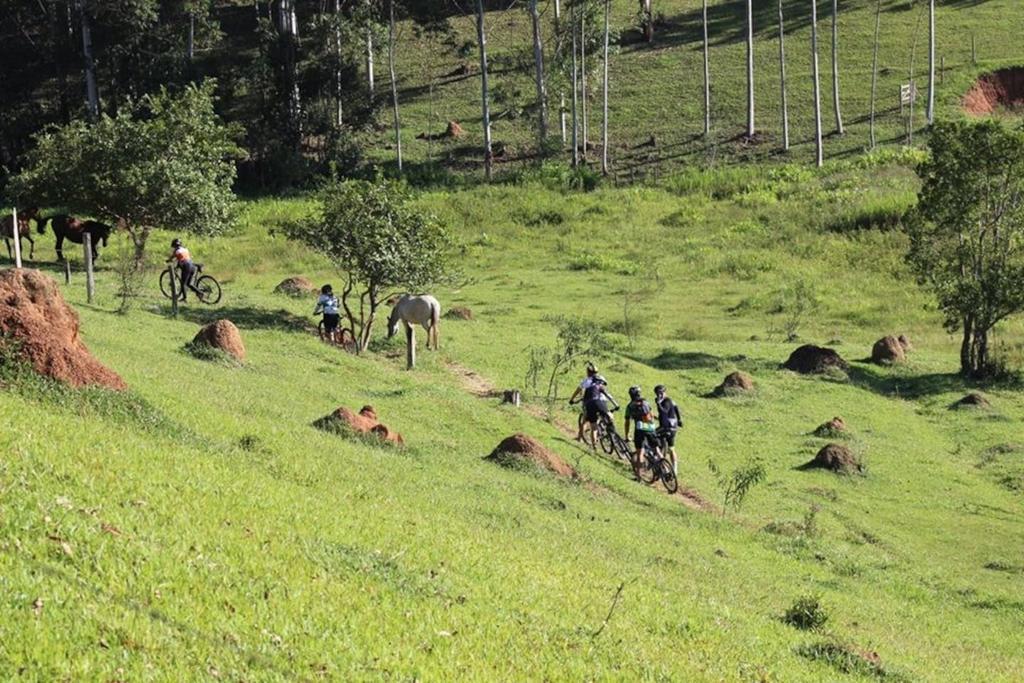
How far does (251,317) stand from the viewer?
35.6 meters

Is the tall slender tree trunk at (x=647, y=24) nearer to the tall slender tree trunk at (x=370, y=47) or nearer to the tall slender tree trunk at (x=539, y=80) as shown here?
the tall slender tree trunk at (x=539, y=80)

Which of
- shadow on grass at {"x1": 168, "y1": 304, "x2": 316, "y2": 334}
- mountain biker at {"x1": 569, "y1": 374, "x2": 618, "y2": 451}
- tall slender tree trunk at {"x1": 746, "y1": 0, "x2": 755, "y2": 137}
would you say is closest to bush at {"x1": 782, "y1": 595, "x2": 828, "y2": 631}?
mountain biker at {"x1": 569, "y1": 374, "x2": 618, "y2": 451}

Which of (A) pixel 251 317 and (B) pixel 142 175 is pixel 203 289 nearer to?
(A) pixel 251 317

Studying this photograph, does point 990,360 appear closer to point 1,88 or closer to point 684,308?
point 684,308

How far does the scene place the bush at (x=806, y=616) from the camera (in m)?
15.0

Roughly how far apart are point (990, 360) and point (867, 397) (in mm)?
6552

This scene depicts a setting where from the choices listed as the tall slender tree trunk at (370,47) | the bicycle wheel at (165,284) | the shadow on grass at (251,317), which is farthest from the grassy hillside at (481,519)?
the tall slender tree trunk at (370,47)

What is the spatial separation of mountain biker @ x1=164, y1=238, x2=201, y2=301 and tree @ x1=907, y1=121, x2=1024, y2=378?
25089 mm

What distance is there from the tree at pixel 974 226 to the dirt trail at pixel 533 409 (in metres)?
17.4

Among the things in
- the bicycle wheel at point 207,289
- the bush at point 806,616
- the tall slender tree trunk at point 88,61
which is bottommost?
the bush at point 806,616

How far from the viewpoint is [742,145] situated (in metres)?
76.2

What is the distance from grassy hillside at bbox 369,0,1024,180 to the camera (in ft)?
255

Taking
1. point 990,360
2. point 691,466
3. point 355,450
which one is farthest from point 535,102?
point 355,450

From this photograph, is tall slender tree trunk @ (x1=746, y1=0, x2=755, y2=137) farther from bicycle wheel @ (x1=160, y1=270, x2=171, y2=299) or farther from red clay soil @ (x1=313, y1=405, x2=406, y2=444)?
red clay soil @ (x1=313, y1=405, x2=406, y2=444)
